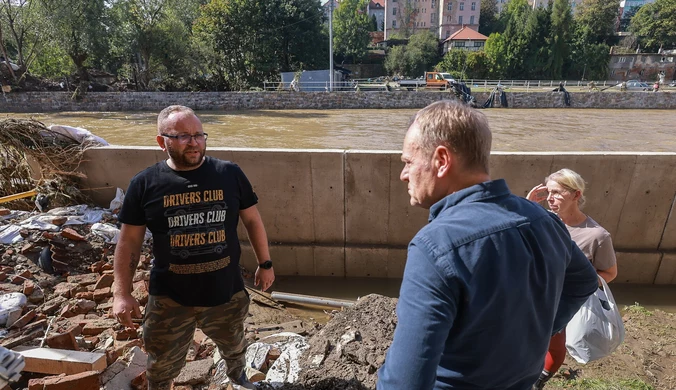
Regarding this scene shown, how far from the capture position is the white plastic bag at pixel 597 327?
2.65 m

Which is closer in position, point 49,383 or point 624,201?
point 49,383

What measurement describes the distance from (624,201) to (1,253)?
7589 mm

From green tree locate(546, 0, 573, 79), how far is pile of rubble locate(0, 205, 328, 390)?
196ft

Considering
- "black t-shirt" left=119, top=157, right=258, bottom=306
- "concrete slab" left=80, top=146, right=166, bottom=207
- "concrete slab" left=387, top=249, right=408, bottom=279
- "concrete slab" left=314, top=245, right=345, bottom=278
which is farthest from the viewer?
"concrete slab" left=314, top=245, right=345, bottom=278

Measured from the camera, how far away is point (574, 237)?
281cm

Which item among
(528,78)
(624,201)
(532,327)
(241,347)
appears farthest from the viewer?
(528,78)

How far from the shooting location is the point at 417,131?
1188 mm

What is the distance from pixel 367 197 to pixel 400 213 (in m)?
0.50

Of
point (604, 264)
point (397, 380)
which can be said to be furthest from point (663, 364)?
point (397, 380)

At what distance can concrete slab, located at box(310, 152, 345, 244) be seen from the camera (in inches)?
209

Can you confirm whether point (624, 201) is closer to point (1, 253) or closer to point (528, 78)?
point (1, 253)

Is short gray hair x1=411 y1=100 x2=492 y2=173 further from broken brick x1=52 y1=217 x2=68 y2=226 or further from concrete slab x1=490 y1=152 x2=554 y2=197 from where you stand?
broken brick x1=52 y1=217 x2=68 y2=226

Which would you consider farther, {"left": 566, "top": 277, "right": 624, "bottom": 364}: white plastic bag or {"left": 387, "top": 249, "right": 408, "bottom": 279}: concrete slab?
{"left": 387, "top": 249, "right": 408, "bottom": 279}: concrete slab

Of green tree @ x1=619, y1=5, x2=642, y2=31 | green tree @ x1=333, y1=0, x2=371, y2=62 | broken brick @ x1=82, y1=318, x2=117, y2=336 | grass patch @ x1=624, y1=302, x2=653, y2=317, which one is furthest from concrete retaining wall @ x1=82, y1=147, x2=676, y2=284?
green tree @ x1=619, y1=5, x2=642, y2=31
